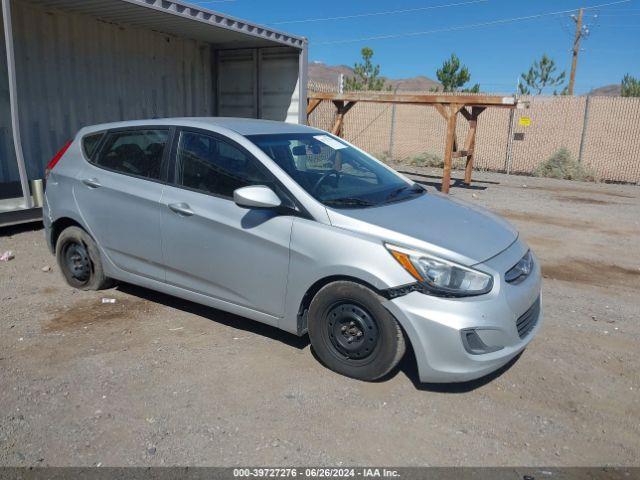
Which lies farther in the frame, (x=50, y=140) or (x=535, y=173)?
(x=535, y=173)

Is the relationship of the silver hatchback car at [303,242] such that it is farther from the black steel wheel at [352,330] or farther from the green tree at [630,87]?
the green tree at [630,87]

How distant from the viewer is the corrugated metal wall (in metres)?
9.02

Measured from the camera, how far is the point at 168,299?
512 centimetres

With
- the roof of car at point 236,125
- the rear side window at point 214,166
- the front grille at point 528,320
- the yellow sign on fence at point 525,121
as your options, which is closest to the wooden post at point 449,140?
the yellow sign on fence at point 525,121

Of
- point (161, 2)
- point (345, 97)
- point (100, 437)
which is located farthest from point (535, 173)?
point (100, 437)

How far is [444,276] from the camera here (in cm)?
325

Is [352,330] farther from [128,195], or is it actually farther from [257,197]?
[128,195]

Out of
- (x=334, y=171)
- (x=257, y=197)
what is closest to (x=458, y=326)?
(x=257, y=197)

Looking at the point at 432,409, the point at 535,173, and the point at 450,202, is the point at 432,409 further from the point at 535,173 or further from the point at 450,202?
the point at 535,173

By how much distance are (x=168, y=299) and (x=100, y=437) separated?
7.17ft

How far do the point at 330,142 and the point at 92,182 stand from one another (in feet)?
6.95

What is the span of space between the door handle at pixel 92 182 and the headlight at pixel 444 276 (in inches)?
113

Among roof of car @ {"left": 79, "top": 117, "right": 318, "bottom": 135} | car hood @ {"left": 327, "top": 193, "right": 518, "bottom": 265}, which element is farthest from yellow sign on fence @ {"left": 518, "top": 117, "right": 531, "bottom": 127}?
car hood @ {"left": 327, "top": 193, "right": 518, "bottom": 265}

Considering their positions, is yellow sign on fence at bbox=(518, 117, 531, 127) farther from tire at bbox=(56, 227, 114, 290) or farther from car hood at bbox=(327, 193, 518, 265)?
tire at bbox=(56, 227, 114, 290)
